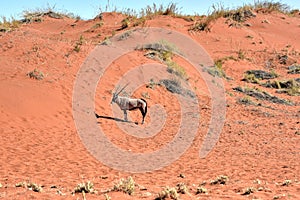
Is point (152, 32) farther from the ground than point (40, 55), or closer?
farther from the ground

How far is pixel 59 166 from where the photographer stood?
812 centimetres

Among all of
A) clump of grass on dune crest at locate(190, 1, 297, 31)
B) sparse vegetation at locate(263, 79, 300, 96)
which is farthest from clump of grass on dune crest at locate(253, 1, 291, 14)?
sparse vegetation at locate(263, 79, 300, 96)

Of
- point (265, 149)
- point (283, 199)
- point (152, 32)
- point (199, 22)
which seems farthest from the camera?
point (199, 22)

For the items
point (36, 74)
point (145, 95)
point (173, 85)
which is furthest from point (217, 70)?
point (36, 74)

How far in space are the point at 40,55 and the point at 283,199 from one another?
11800mm

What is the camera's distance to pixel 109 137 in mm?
10820

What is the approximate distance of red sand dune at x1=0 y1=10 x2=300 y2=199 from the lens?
6914 millimetres

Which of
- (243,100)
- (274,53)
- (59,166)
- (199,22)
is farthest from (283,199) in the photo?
(199,22)

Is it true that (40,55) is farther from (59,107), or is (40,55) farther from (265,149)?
(265,149)

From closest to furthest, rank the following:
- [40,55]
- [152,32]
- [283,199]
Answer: [283,199] → [40,55] → [152,32]

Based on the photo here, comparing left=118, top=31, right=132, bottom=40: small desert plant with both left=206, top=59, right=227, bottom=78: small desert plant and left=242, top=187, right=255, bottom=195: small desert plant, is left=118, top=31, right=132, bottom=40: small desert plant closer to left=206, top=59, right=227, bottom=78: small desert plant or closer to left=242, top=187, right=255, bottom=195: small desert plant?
left=206, top=59, right=227, bottom=78: small desert plant

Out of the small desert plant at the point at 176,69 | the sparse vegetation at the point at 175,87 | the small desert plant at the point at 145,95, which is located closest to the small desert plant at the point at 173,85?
the sparse vegetation at the point at 175,87

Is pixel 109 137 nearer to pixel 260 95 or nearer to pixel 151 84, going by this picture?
pixel 151 84

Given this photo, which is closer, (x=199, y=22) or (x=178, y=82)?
(x=178, y=82)
